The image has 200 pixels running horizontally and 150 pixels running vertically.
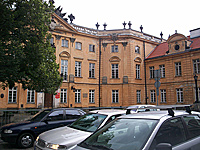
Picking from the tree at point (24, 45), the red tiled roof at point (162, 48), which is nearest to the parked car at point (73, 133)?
the tree at point (24, 45)

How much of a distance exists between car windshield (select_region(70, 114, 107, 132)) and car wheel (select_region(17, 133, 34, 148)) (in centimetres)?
284

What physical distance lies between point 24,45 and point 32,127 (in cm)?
706

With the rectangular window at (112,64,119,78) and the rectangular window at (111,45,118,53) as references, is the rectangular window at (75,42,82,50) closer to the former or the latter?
the rectangular window at (111,45,118,53)

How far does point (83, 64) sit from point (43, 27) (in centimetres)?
1532

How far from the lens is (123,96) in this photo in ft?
95.3

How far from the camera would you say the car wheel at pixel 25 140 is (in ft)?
27.0

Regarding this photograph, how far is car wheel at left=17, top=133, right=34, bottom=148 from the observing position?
8240 millimetres

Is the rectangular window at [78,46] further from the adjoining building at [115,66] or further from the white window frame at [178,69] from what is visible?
the white window frame at [178,69]

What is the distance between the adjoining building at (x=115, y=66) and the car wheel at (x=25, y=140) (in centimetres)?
1636

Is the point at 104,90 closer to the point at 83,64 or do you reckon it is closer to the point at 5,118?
the point at 83,64

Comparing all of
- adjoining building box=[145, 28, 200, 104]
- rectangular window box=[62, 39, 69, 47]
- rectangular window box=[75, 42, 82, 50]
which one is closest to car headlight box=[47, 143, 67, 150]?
rectangular window box=[62, 39, 69, 47]

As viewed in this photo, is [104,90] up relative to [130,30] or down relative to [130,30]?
down

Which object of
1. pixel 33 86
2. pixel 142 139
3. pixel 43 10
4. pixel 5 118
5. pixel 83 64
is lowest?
pixel 5 118

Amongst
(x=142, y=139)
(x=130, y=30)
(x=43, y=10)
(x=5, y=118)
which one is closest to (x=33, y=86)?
(x=5, y=118)
